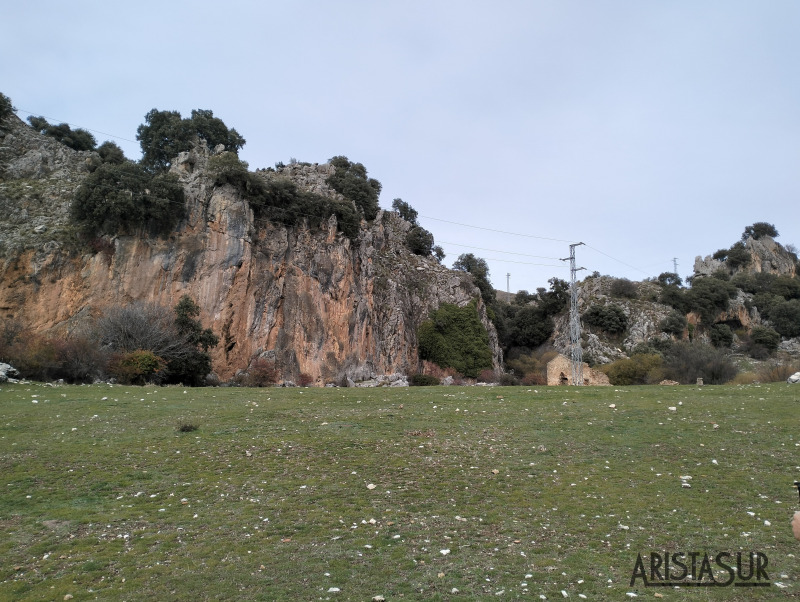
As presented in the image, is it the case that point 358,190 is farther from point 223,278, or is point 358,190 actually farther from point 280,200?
point 223,278

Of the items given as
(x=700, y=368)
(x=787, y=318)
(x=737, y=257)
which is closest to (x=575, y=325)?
(x=700, y=368)

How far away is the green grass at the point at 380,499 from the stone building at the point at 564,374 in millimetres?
46127

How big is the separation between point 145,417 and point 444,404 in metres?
10.6

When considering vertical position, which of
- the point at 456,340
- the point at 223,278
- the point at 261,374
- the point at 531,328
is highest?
the point at 223,278

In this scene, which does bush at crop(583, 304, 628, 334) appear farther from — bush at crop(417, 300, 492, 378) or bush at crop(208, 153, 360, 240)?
Answer: bush at crop(208, 153, 360, 240)

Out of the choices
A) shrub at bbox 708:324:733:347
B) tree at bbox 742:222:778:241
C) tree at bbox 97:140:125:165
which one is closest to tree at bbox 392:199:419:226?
tree at bbox 97:140:125:165

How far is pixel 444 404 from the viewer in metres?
22.0

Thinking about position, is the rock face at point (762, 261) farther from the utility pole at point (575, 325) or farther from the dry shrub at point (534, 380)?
the utility pole at point (575, 325)

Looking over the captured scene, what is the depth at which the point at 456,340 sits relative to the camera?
215 ft

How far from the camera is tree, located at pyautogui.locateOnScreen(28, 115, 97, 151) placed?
62812mm

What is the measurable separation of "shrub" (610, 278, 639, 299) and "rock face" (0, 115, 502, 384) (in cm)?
5034

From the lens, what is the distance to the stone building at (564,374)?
65562 millimetres

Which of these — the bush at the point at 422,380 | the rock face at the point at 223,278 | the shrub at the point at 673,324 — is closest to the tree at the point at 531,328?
the shrub at the point at 673,324

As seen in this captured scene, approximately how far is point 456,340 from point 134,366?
40.5 m
